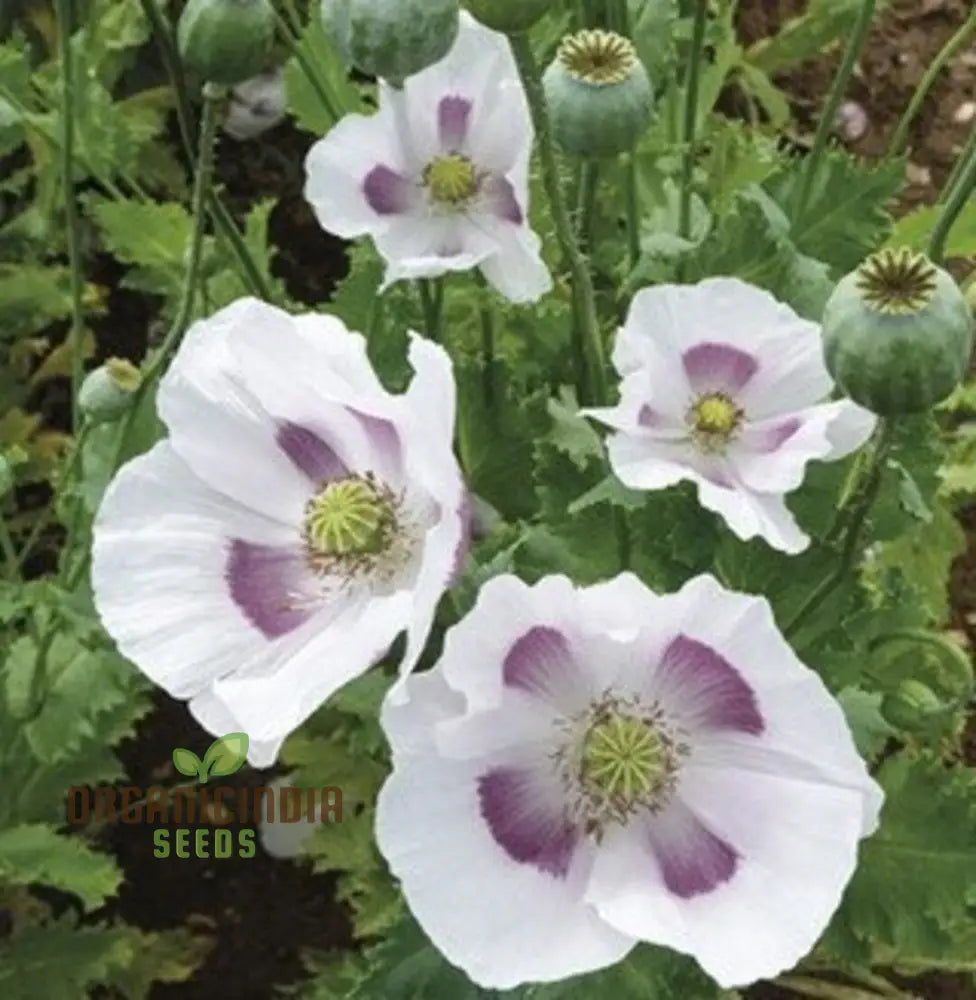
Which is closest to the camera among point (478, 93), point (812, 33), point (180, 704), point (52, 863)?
point (478, 93)

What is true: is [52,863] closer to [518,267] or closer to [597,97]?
[518,267]

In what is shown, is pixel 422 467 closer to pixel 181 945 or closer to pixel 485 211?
pixel 485 211

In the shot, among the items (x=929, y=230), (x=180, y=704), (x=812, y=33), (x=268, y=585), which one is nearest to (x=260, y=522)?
(x=268, y=585)

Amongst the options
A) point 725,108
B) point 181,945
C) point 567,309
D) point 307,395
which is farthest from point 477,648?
point 725,108

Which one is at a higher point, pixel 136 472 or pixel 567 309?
pixel 136 472

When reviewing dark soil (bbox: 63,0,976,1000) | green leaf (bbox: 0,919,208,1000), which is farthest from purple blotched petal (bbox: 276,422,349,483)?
dark soil (bbox: 63,0,976,1000)

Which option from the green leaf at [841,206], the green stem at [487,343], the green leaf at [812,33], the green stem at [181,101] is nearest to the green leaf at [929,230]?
the green leaf at [841,206]
